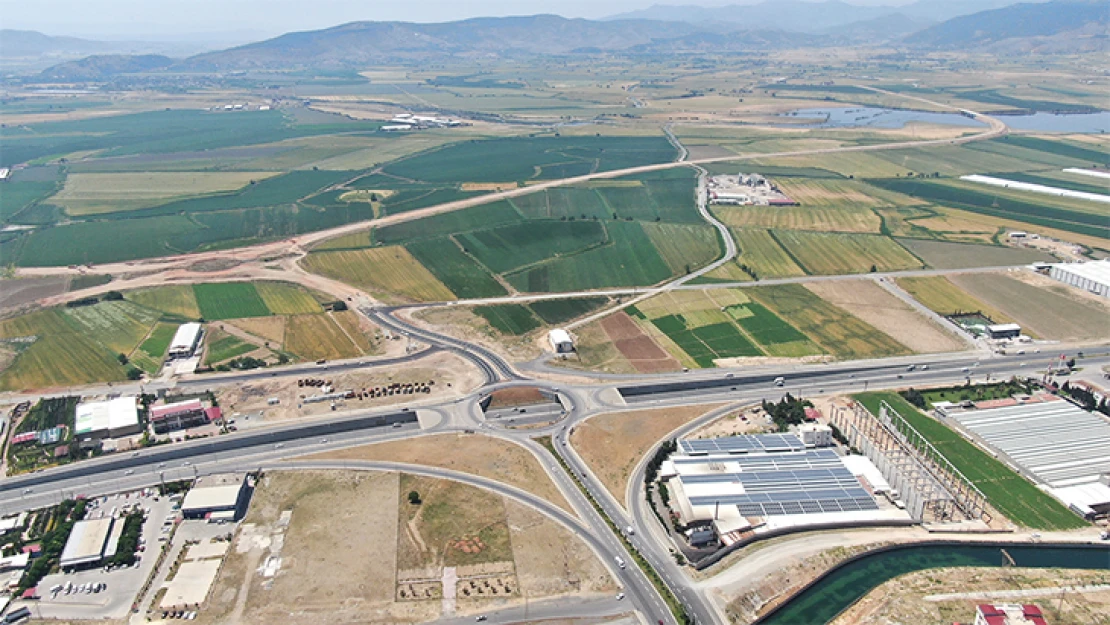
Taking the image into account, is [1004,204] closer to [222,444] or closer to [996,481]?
[996,481]

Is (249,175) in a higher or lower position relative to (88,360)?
higher

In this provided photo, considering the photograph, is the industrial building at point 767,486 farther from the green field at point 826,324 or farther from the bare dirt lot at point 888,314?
the bare dirt lot at point 888,314

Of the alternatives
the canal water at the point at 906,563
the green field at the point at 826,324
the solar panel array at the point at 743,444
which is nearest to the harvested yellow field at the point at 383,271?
the green field at the point at 826,324

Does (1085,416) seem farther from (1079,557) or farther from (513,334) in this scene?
(513,334)

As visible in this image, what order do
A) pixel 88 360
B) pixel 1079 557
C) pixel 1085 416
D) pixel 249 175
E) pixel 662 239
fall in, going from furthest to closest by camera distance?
pixel 249 175, pixel 662 239, pixel 88 360, pixel 1085 416, pixel 1079 557

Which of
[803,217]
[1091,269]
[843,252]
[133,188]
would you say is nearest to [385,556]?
[843,252]

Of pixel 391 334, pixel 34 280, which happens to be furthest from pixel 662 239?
pixel 34 280

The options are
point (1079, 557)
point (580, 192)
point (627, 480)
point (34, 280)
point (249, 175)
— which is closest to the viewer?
point (1079, 557)
